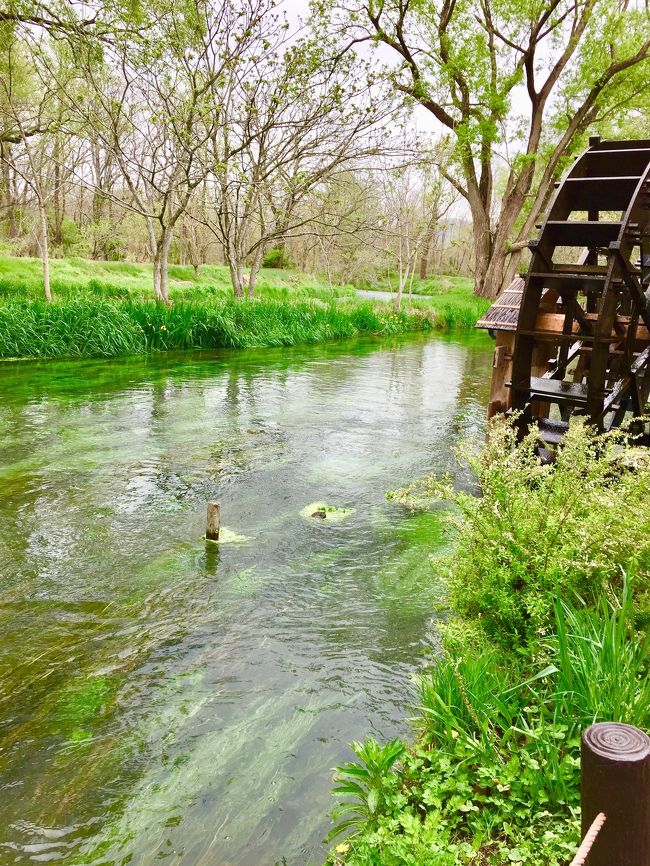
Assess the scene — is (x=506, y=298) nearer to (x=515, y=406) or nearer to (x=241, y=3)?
(x=515, y=406)

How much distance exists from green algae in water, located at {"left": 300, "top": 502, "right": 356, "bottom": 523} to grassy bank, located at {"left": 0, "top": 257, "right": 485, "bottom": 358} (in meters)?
9.05

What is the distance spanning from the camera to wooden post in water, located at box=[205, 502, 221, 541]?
5.47 metres

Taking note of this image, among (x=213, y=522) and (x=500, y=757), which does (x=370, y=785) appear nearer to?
(x=500, y=757)

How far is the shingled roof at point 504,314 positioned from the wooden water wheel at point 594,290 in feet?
0.04

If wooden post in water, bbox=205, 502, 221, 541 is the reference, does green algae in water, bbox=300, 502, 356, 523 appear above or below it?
below

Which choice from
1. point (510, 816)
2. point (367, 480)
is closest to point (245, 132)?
point (367, 480)

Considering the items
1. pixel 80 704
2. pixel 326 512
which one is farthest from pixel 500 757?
pixel 326 512

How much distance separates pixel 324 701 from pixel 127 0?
43.9ft

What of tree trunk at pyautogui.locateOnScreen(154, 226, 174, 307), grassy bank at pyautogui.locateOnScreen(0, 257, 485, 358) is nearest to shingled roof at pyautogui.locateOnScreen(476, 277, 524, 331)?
grassy bank at pyautogui.locateOnScreen(0, 257, 485, 358)

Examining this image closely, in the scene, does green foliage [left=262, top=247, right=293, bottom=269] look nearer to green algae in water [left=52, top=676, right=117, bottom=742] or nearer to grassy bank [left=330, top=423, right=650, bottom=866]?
grassy bank [left=330, top=423, right=650, bottom=866]

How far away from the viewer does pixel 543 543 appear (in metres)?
3.42

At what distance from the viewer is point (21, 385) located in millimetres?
10828


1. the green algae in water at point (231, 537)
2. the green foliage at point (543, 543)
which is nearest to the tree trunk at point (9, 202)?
the green algae in water at point (231, 537)

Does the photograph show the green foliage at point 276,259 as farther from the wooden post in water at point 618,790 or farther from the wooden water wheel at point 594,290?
the wooden post in water at point 618,790
